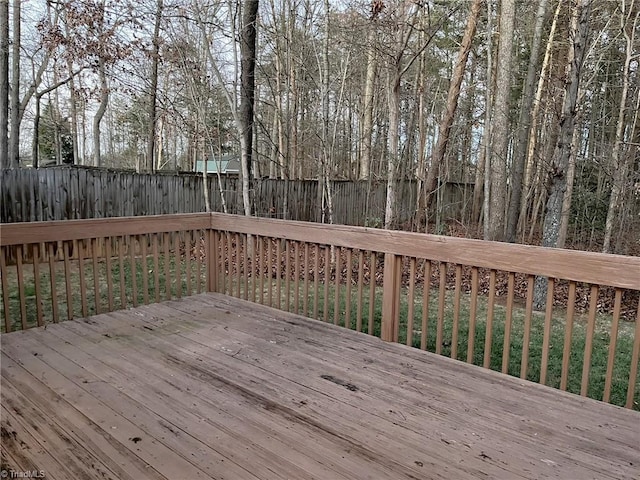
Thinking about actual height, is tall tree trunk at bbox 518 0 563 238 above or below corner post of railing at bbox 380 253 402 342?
above

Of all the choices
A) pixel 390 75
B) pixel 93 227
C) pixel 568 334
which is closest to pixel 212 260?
pixel 93 227

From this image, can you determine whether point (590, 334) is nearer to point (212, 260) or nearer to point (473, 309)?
point (473, 309)

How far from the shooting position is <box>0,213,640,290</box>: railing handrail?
7.02 feet

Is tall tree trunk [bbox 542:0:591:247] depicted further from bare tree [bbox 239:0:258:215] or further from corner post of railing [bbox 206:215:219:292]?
bare tree [bbox 239:0:258:215]

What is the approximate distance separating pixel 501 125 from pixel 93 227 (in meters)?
6.51

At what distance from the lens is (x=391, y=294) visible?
296 cm

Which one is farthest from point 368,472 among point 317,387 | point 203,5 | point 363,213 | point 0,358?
point 363,213

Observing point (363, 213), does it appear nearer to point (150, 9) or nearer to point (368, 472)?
point (150, 9)

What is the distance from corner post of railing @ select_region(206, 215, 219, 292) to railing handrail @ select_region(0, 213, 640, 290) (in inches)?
3.9

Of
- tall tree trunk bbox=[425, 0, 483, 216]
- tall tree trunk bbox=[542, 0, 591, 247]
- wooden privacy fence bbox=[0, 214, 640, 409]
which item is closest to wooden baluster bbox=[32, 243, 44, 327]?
wooden privacy fence bbox=[0, 214, 640, 409]

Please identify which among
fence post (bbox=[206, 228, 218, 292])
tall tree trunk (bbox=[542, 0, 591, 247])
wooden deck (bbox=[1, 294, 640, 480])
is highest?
tall tree trunk (bbox=[542, 0, 591, 247])

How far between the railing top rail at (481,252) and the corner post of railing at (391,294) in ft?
0.23

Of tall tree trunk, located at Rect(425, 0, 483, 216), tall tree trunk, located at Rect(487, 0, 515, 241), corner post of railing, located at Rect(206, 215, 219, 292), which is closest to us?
corner post of railing, located at Rect(206, 215, 219, 292)

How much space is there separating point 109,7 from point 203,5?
1.90 metres
